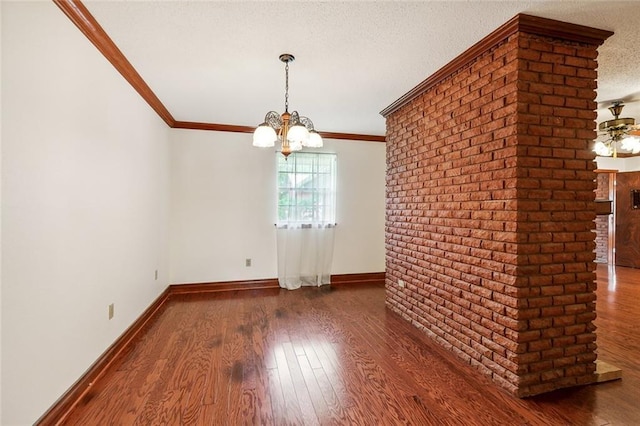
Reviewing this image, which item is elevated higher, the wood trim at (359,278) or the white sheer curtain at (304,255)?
the white sheer curtain at (304,255)

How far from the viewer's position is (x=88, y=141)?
2002 mm

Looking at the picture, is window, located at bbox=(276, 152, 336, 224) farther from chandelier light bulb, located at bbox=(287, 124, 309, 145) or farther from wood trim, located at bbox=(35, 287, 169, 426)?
chandelier light bulb, located at bbox=(287, 124, 309, 145)

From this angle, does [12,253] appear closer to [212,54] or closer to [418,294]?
[212,54]

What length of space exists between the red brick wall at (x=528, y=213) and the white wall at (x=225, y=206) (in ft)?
9.03

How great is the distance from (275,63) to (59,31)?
4.46ft

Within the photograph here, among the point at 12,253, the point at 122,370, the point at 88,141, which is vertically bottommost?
the point at 122,370

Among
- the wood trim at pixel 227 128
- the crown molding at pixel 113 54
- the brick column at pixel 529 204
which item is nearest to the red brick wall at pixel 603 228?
the wood trim at pixel 227 128

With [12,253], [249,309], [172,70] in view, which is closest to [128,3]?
[172,70]

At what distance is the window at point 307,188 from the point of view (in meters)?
4.60

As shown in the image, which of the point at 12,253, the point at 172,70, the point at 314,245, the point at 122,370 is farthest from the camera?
the point at 314,245

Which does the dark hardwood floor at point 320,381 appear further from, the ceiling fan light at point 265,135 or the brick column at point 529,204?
the ceiling fan light at point 265,135

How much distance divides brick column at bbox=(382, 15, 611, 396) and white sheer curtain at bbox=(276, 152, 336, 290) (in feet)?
8.40

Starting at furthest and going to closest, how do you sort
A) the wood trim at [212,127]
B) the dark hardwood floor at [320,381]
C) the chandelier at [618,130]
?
the wood trim at [212,127]
the chandelier at [618,130]
the dark hardwood floor at [320,381]

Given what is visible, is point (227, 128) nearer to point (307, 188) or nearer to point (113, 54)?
point (307, 188)
